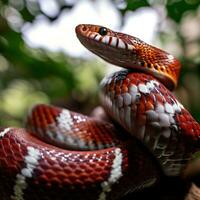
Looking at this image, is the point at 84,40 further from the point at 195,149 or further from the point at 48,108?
the point at 195,149

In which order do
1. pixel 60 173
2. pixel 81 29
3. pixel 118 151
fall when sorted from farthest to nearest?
pixel 81 29
pixel 118 151
pixel 60 173

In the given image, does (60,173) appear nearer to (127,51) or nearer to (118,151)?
(118,151)

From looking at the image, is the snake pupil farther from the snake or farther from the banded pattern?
the banded pattern

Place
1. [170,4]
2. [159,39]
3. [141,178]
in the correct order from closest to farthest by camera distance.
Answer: [141,178], [170,4], [159,39]

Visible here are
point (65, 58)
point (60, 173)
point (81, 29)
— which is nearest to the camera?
point (60, 173)

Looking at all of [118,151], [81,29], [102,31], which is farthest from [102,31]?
[118,151]

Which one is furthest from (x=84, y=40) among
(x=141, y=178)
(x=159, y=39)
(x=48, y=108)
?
(x=159, y=39)

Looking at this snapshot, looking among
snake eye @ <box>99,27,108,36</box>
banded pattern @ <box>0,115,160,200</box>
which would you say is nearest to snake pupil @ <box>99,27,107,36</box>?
snake eye @ <box>99,27,108,36</box>

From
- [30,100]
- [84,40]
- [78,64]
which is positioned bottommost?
[30,100]

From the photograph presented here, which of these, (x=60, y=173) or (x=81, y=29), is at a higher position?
(x=81, y=29)
